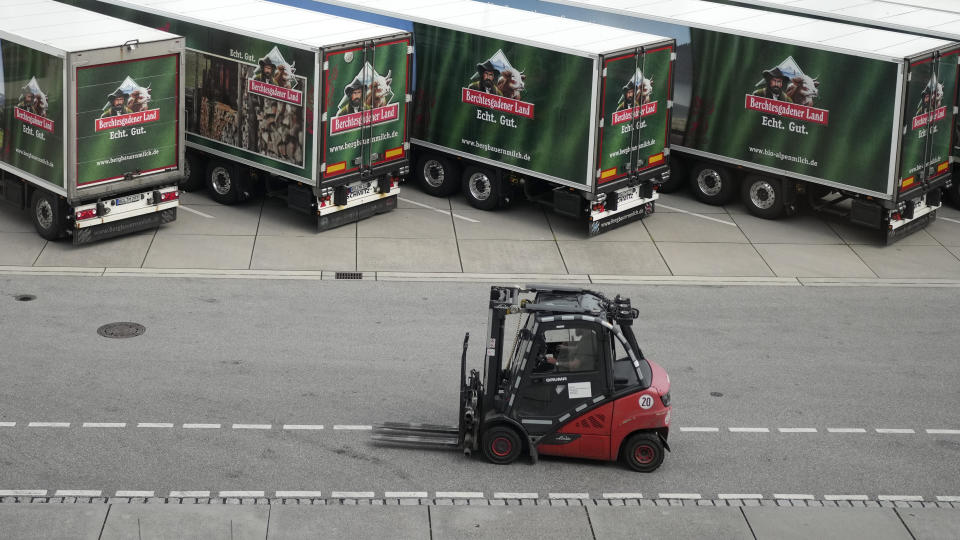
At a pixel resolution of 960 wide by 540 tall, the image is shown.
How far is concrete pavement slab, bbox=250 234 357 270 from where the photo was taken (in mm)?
22000

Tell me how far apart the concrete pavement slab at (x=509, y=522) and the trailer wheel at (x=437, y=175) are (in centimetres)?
1255

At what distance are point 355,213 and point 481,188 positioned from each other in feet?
8.72

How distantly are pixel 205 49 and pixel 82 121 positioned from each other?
355 centimetres

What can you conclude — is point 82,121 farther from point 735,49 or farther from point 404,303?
point 735,49

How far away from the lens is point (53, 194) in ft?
72.3

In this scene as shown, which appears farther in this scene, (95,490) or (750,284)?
(750,284)

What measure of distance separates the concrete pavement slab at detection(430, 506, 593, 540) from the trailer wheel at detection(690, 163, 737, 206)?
1313 centimetres

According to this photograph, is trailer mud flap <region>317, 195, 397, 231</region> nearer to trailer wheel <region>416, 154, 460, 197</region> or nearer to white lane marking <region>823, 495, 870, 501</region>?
trailer wheel <region>416, 154, 460, 197</region>

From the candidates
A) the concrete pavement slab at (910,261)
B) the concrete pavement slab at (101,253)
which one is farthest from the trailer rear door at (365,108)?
the concrete pavement slab at (910,261)

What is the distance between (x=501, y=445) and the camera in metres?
14.9

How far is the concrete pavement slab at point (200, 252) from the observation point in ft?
71.5

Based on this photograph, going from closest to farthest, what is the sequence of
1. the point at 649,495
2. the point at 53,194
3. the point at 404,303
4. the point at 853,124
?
1. the point at 649,495
2. the point at 404,303
3. the point at 53,194
4. the point at 853,124

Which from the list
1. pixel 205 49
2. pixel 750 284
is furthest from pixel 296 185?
pixel 750 284

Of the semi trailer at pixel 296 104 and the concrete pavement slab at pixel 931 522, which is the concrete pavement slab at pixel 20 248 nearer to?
the semi trailer at pixel 296 104
